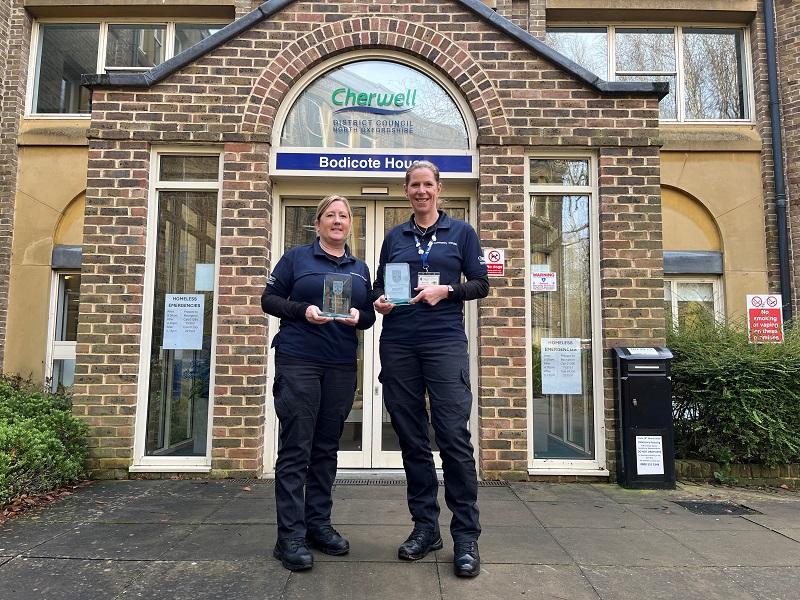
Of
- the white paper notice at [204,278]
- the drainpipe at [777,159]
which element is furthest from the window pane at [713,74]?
the white paper notice at [204,278]

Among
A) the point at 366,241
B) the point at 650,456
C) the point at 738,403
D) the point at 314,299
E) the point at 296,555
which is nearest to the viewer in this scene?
the point at 296,555

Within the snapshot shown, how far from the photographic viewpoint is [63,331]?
8367 millimetres

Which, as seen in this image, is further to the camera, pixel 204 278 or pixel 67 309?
pixel 67 309

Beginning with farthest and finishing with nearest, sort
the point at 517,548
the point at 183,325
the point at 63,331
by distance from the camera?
the point at 63,331
the point at 183,325
the point at 517,548

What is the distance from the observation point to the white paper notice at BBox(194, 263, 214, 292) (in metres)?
5.30

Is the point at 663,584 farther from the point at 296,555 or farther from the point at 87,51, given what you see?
the point at 87,51

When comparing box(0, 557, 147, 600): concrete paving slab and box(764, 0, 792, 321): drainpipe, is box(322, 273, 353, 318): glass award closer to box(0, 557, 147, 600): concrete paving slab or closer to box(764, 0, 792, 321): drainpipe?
box(0, 557, 147, 600): concrete paving slab

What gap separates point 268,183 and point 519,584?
4016mm

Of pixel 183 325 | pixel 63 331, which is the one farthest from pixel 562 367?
pixel 63 331

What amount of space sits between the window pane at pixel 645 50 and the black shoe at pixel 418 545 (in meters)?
8.51

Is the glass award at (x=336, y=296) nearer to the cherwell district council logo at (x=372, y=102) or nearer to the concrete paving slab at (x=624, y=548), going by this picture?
the concrete paving slab at (x=624, y=548)

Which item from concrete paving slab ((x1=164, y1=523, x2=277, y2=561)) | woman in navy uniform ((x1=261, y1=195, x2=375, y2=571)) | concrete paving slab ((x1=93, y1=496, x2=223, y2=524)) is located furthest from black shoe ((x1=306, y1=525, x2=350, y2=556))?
concrete paving slab ((x1=93, y1=496, x2=223, y2=524))

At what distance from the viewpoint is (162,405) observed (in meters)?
5.24

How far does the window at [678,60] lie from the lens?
29.3 ft
